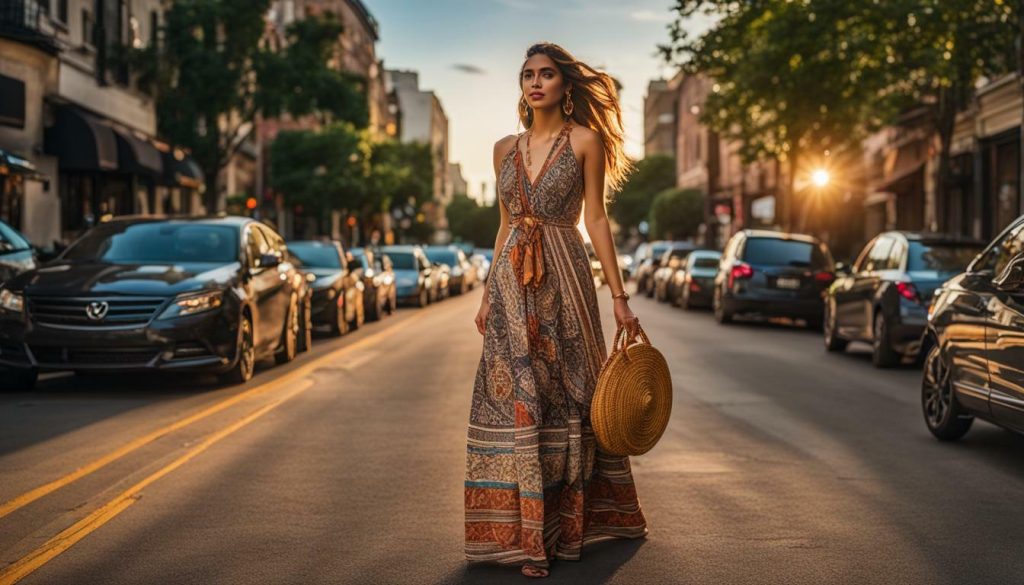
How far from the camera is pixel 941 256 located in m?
16.3

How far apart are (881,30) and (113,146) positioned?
17536mm

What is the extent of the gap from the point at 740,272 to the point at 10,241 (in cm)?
1320

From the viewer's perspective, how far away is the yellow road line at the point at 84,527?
5.78 m

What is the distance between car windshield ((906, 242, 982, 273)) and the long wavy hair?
35.1 ft

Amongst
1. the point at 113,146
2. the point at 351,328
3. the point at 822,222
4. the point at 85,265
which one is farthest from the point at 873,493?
the point at 822,222

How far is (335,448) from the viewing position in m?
9.35

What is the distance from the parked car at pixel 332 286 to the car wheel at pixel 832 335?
6.90 m

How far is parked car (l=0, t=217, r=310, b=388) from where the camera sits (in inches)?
489

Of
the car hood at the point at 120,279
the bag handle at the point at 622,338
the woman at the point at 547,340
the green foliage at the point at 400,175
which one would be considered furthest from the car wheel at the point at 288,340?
the green foliage at the point at 400,175

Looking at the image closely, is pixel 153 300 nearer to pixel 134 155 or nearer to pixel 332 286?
pixel 332 286

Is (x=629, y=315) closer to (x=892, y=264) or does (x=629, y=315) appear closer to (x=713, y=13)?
(x=892, y=264)

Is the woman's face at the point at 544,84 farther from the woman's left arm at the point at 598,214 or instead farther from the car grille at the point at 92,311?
the car grille at the point at 92,311

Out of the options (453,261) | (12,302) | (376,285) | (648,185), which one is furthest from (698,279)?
(648,185)

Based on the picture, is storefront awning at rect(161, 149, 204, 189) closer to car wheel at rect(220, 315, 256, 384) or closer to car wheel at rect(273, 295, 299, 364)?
car wheel at rect(273, 295, 299, 364)
